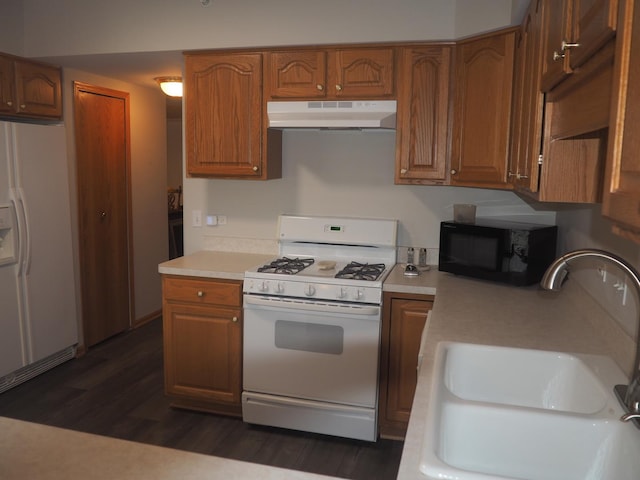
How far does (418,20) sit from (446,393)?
7.41 ft

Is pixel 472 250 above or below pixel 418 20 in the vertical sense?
below

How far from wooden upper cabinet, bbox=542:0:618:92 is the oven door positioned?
1.60 meters

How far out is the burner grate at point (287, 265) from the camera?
10.1ft

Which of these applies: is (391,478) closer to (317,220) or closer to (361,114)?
(317,220)

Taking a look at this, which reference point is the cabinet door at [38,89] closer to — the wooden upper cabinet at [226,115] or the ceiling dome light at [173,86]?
the ceiling dome light at [173,86]

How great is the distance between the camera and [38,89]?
3730mm

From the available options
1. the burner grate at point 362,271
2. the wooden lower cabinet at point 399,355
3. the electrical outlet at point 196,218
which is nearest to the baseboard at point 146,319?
the electrical outlet at point 196,218

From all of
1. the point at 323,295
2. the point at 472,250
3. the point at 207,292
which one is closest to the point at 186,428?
the point at 207,292

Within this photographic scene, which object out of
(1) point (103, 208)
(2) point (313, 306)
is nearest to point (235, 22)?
(2) point (313, 306)

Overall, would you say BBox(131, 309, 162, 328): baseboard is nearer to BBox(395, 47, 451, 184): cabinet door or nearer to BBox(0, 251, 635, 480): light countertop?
BBox(0, 251, 635, 480): light countertop

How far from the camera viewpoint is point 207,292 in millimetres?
3146

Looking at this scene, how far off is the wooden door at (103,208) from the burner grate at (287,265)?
1782mm

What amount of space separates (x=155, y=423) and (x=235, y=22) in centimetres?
243

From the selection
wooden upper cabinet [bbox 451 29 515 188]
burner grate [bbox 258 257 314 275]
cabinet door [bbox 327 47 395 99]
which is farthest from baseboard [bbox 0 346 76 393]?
wooden upper cabinet [bbox 451 29 515 188]
